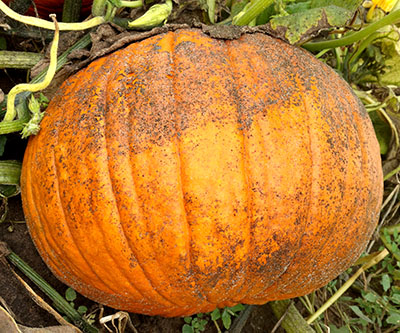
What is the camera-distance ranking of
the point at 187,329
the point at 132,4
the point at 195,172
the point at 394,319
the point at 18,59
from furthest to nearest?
the point at 394,319
the point at 187,329
the point at 18,59
the point at 132,4
the point at 195,172

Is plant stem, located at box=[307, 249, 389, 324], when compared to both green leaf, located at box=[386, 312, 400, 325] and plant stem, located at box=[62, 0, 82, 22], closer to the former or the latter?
green leaf, located at box=[386, 312, 400, 325]

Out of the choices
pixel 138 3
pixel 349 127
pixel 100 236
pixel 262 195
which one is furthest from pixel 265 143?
pixel 138 3

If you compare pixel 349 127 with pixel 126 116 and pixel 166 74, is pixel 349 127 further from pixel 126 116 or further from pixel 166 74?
pixel 126 116

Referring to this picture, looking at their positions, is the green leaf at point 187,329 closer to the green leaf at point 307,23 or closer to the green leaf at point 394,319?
the green leaf at point 394,319

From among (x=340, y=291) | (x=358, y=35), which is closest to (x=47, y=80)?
(x=358, y=35)

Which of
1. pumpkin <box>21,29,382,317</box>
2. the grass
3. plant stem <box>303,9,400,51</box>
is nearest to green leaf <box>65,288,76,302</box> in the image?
the grass

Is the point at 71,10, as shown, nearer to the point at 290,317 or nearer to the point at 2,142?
the point at 2,142

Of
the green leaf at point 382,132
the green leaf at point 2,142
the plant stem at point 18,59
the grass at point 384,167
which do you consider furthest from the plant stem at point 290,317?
the plant stem at point 18,59
